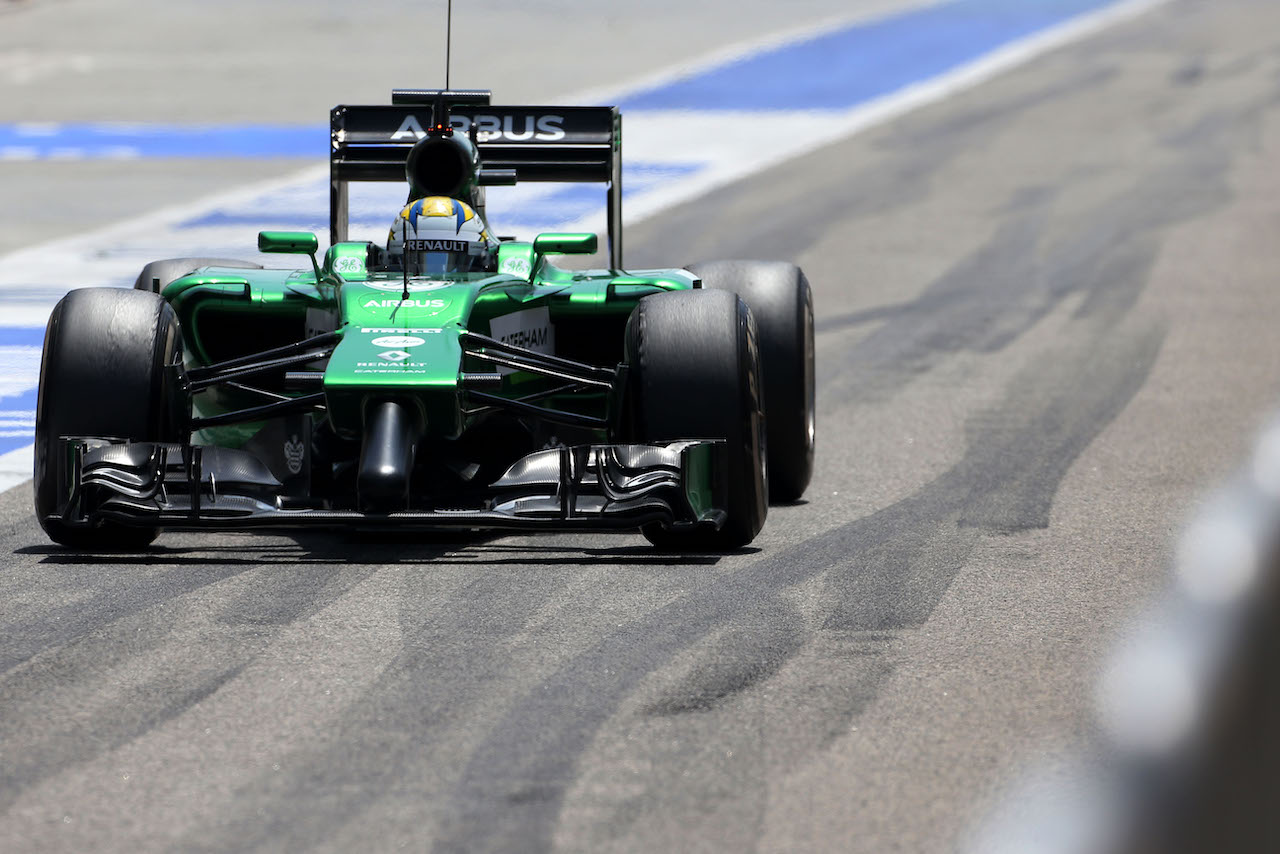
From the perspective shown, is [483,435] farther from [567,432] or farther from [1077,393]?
[1077,393]

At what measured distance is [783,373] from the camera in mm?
8484

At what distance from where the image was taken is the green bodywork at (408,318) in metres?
7.12

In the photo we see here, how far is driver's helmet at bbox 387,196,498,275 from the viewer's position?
8.27m

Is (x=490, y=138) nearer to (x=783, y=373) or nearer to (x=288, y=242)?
(x=288, y=242)

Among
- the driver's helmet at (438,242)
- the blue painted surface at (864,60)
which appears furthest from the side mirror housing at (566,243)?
the blue painted surface at (864,60)

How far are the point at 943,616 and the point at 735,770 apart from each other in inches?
70.5

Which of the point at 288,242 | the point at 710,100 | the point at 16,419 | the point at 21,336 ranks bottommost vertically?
the point at 16,419

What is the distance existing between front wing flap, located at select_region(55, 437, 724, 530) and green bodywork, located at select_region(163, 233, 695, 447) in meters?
0.39

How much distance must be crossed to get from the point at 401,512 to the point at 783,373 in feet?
7.25

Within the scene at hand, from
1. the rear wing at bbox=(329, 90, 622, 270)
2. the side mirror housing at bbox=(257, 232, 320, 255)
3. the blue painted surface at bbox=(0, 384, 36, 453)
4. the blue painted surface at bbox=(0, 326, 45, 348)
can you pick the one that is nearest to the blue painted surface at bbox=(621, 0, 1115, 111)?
the blue painted surface at bbox=(0, 326, 45, 348)

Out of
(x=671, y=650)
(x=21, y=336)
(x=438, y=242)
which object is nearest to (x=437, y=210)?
(x=438, y=242)

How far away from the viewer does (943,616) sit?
20.6 ft

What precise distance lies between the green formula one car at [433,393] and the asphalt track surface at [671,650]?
0.22 m

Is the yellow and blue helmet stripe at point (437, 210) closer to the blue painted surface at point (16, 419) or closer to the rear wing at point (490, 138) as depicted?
the rear wing at point (490, 138)
